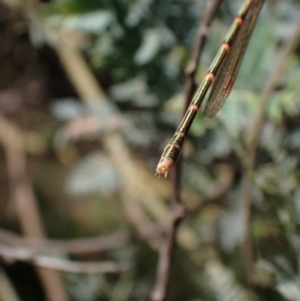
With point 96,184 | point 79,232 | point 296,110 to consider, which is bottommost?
point 79,232

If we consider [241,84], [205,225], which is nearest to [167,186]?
[205,225]

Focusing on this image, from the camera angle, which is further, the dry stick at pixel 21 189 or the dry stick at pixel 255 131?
→ the dry stick at pixel 21 189

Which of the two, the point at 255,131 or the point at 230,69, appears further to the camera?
the point at 255,131

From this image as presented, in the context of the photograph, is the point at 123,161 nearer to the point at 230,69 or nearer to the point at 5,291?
the point at 5,291

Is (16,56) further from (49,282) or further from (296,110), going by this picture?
(296,110)

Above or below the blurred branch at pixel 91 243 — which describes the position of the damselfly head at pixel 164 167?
above

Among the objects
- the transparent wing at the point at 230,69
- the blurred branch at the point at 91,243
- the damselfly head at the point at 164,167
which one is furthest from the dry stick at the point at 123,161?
the damselfly head at the point at 164,167

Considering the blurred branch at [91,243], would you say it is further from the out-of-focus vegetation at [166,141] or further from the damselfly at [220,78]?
the damselfly at [220,78]

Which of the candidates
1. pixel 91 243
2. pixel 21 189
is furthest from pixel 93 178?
pixel 21 189
